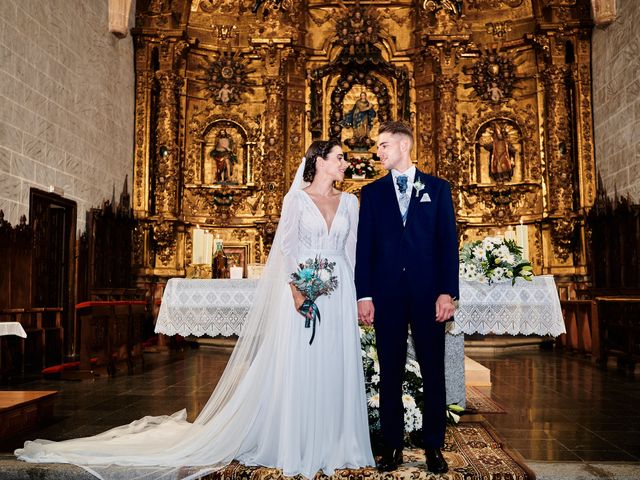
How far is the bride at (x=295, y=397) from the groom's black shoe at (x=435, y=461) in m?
0.38

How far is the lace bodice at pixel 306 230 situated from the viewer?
3.84m

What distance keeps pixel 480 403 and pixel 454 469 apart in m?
2.47

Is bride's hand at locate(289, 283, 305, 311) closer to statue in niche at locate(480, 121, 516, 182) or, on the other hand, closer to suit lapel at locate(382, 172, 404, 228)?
suit lapel at locate(382, 172, 404, 228)

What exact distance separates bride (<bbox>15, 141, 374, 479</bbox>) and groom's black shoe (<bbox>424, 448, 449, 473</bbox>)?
14.8 inches

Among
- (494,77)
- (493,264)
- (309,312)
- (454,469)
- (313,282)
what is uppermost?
(494,77)

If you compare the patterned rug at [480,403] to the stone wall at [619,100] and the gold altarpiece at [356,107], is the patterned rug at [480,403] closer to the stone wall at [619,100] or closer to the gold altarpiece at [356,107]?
the stone wall at [619,100]

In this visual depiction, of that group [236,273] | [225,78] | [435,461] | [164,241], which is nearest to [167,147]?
[164,241]

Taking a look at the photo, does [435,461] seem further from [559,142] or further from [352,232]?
[559,142]

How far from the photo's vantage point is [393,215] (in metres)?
3.50

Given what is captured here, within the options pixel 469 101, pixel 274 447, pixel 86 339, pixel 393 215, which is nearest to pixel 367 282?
pixel 393 215

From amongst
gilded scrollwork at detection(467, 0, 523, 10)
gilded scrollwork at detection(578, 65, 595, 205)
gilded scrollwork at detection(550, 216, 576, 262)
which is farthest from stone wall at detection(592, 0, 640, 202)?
gilded scrollwork at detection(467, 0, 523, 10)

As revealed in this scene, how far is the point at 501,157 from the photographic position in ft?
43.3

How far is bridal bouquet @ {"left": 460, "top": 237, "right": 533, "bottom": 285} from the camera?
527 cm

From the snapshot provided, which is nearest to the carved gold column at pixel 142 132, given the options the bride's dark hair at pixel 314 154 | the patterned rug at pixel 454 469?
the bride's dark hair at pixel 314 154
